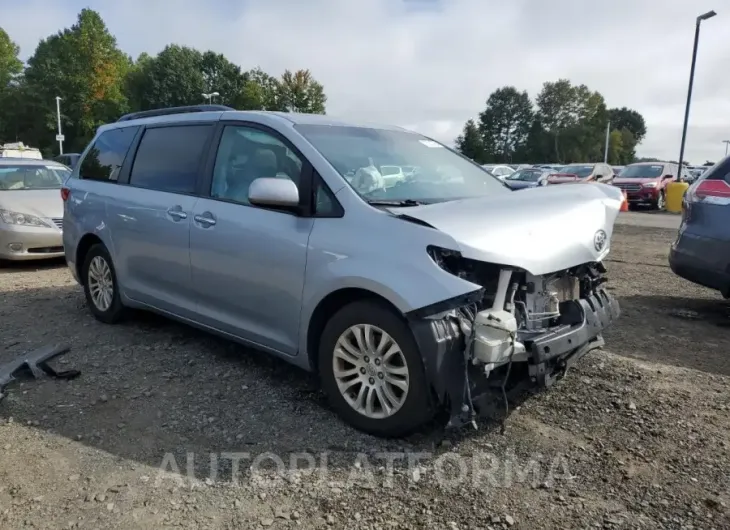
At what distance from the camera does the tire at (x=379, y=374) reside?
3.04 meters

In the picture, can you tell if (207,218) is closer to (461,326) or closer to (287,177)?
(287,177)

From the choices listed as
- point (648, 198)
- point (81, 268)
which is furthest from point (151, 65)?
point (81, 268)

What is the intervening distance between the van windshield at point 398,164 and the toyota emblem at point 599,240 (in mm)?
824

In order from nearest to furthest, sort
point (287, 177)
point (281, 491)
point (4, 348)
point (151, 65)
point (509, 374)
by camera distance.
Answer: point (281, 491)
point (509, 374)
point (287, 177)
point (4, 348)
point (151, 65)

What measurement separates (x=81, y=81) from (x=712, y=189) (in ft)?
216

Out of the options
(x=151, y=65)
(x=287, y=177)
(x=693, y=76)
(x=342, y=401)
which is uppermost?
(x=151, y=65)

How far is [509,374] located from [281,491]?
1318 mm

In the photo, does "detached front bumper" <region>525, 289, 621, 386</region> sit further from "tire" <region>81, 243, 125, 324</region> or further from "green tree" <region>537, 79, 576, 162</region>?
"green tree" <region>537, 79, 576, 162</region>

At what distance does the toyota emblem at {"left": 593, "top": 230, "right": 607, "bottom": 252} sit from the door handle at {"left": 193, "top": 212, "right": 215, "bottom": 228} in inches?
94.1

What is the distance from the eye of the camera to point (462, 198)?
379 cm

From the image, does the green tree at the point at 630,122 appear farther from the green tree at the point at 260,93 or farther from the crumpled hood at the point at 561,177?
the crumpled hood at the point at 561,177

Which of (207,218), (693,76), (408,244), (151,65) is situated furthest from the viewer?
(151,65)

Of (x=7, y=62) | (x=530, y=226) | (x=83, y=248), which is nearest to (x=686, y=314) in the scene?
(x=530, y=226)

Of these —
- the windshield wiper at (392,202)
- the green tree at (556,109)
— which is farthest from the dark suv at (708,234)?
the green tree at (556,109)
